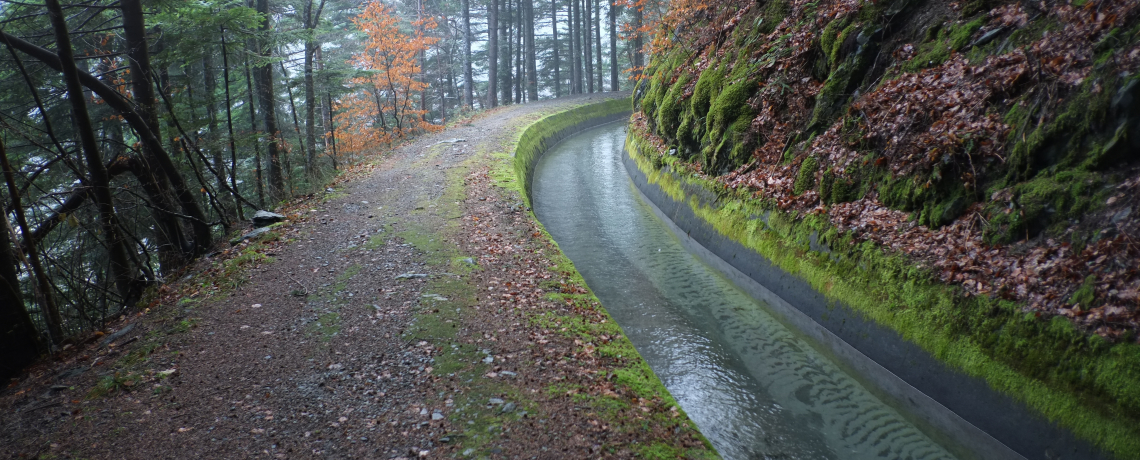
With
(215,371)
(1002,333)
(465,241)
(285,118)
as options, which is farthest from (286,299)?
(285,118)

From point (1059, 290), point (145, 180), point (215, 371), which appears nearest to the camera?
point (1059, 290)

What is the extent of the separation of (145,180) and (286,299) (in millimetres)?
3899

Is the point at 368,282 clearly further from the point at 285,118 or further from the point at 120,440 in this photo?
the point at 285,118

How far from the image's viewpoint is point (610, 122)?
32.1 meters

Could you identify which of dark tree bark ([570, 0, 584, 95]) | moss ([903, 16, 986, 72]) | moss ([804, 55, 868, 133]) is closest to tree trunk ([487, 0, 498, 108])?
dark tree bark ([570, 0, 584, 95])

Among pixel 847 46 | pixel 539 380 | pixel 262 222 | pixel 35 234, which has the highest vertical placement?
pixel 847 46

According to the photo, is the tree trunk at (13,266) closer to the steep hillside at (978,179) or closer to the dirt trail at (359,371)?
the dirt trail at (359,371)

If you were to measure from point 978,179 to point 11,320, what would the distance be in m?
11.1

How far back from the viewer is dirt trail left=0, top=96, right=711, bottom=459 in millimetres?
4625

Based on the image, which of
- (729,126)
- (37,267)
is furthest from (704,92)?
(37,267)

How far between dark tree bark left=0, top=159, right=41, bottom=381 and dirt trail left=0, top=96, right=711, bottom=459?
296mm

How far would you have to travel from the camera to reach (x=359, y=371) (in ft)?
18.7

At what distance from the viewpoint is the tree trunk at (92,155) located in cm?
678

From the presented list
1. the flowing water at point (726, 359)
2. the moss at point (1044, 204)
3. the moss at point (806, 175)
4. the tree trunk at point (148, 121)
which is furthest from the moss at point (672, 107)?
the tree trunk at point (148, 121)
